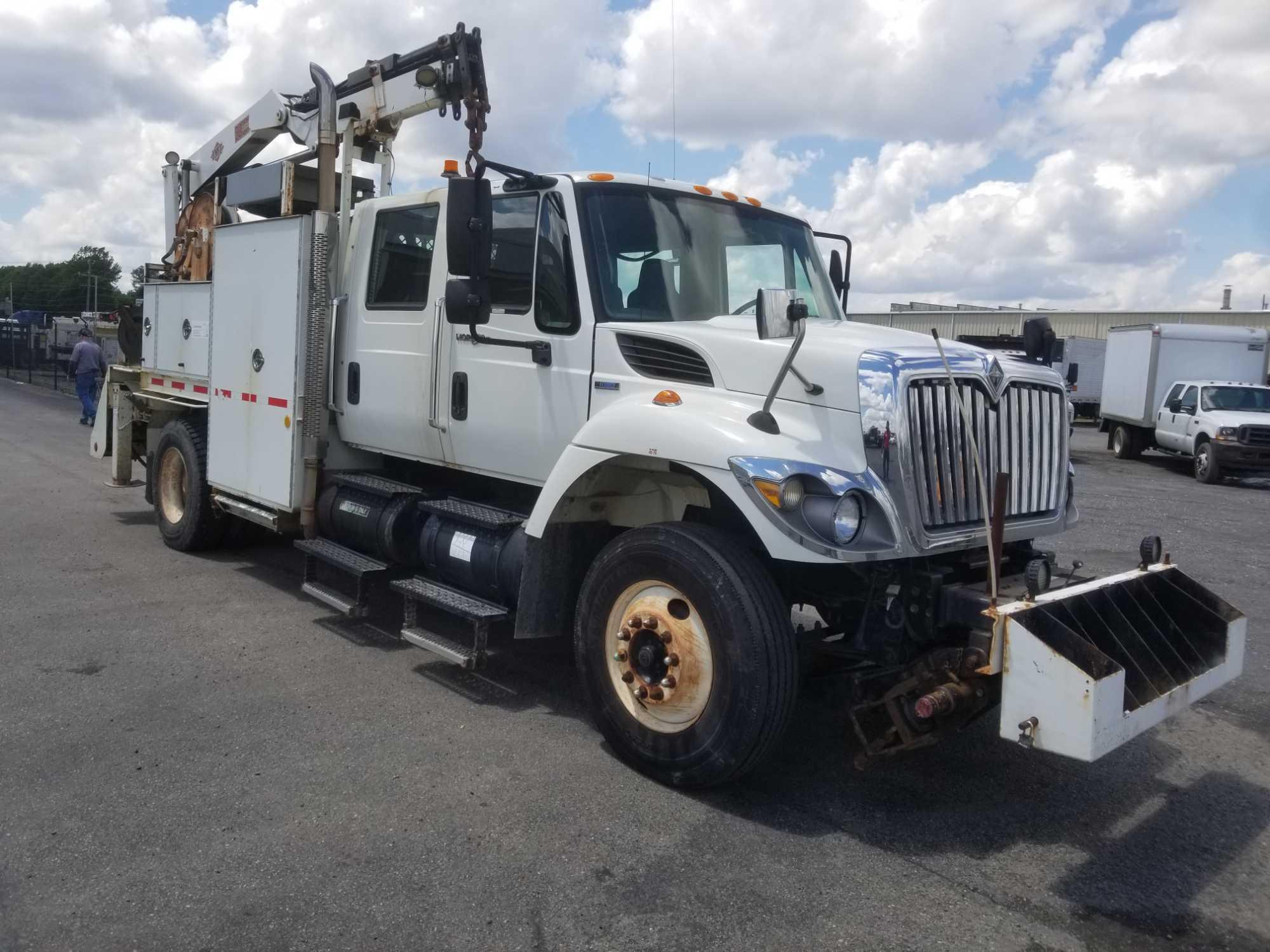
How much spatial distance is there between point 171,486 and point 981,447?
6846 millimetres

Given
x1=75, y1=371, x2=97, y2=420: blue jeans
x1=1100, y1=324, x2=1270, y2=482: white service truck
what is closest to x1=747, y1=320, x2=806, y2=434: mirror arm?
x1=1100, y1=324, x2=1270, y2=482: white service truck

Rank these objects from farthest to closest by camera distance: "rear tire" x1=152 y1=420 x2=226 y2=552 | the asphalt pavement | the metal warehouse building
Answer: the metal warehouse building < "rear tire" x1=152 y1=420 x2=226 y2=552 < the asphalt pavement

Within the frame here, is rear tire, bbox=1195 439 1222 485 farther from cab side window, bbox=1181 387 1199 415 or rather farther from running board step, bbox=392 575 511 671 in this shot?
running board step, bbox=392 575 511 671

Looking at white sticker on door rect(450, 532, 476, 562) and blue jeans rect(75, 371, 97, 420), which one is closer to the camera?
white sticker on door rect(450, 532, 476, 562)

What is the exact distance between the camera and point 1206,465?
1834cm

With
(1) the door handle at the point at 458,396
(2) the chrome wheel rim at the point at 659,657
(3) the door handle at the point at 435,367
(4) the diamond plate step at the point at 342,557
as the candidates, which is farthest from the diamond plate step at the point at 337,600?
(2) the chrome wheel rim at the point at 659,657

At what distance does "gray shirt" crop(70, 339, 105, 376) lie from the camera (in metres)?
19.3

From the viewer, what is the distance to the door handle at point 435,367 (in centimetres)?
602

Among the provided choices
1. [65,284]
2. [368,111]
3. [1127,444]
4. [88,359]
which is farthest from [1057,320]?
[65,284]

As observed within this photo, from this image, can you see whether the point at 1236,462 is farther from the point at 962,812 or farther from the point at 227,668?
the point at 227,668

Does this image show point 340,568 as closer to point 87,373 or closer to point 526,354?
point 526,354

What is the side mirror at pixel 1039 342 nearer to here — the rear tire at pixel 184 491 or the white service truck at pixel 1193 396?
the rear tire at pixel 184 491

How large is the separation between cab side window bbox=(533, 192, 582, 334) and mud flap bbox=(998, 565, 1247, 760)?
100 inches

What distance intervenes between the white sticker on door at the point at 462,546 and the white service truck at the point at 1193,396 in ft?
53.4
